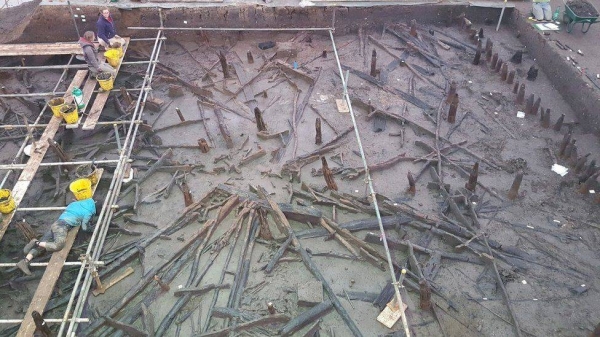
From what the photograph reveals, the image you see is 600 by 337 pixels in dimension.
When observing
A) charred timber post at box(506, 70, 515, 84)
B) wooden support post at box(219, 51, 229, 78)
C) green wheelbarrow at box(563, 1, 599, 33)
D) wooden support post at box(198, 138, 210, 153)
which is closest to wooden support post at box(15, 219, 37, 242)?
wooden support post at box(198, 138, 210, 153)

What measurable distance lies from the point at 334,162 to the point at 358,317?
16.0 feet

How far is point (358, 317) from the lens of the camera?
31.4 feet

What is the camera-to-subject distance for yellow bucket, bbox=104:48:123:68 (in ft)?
46.9

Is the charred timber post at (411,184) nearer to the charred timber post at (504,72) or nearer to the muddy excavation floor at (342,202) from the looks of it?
the muddy excavation floor at (342,202)

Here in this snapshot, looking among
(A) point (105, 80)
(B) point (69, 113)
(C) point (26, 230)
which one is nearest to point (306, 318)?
(C) point (26, 230)

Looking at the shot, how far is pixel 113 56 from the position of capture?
47.1ft

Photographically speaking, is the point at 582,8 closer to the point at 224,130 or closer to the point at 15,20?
the point at 224,130

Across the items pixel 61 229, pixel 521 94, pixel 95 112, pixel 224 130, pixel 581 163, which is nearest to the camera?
pixel 61 229

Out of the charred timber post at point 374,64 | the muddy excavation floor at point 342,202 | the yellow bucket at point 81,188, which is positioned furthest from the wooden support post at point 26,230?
the charred timber post at point 374,64

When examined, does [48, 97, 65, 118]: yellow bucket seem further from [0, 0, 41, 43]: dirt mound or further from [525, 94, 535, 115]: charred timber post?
[525, 94, 535, 115]: charred timber post

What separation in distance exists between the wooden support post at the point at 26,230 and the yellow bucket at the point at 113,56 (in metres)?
5.94

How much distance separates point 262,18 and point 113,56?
6147 mm

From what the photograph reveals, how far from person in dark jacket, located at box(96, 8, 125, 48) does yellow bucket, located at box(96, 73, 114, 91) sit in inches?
68.8

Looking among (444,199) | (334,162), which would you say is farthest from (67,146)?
(444,199)
